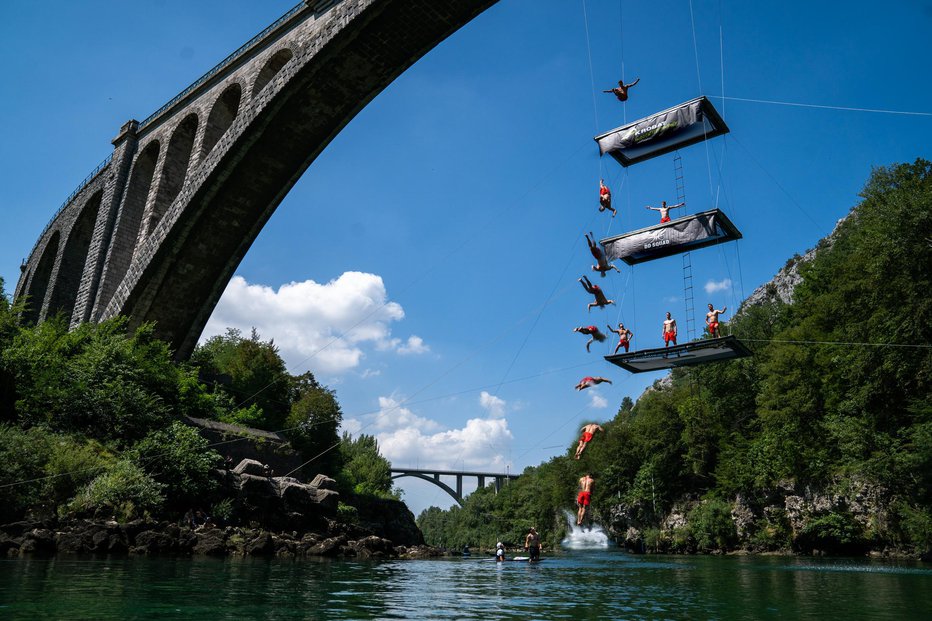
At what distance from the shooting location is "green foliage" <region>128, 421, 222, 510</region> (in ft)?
70.4

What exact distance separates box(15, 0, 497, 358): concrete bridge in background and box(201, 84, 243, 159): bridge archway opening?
2.4 inches

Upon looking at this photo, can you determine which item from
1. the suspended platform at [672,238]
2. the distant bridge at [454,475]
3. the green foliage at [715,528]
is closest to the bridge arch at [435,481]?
the distant bridge at [454,475]

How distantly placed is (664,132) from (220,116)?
24.4 m

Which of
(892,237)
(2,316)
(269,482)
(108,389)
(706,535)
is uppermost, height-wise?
(892,237)

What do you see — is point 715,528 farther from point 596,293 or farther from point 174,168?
point 174,168

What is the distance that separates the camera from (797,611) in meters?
9.15

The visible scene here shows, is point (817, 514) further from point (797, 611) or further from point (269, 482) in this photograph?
point (797, 611)

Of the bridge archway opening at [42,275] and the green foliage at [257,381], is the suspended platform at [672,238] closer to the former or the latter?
the green foliage at [257,381]

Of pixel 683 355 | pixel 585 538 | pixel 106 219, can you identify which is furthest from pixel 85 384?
pixel 585 538

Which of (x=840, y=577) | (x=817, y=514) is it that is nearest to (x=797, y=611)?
(x=840, y=577)

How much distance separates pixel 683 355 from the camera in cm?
1753

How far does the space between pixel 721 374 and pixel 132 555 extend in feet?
146

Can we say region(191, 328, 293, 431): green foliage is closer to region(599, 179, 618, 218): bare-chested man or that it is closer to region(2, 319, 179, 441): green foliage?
region(2, 319, 179, 441): green foliage

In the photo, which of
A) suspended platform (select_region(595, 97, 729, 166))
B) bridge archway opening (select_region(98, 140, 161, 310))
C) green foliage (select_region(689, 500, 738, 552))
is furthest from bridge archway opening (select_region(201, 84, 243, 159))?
green foliage (select_region(689, 500, 738, 552))
